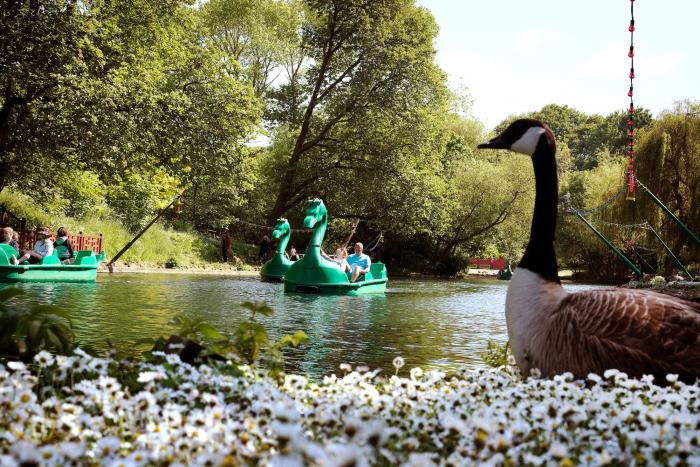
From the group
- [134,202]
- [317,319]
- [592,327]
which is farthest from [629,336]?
[134,202]

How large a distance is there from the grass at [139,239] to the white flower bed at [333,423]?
28913mm

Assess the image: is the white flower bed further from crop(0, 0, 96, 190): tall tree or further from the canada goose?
crop(0, 0, 96, 190): tall tree

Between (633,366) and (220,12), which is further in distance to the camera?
(220,12)

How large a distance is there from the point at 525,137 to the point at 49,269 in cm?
1710

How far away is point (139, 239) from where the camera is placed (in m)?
34.1

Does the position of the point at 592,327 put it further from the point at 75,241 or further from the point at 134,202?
the point at 134,202

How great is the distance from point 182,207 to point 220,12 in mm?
16866

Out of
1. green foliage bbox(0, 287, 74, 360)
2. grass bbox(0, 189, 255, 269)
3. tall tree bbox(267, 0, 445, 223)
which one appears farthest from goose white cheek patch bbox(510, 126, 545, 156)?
tall tree bbox(267, 0, 445, 223)

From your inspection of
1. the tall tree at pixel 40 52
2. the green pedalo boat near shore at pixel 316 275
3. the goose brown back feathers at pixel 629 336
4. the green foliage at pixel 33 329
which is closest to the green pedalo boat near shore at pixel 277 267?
the green pedalo boat near shore at pixel 316 275

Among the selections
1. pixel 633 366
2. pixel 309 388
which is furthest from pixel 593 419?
pixel 309 388

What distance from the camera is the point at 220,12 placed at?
5072 centimetres

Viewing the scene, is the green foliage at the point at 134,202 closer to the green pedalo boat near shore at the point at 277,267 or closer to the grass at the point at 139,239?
the grass at the point at 139,239

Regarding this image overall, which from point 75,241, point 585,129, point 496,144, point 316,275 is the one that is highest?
point 585,129

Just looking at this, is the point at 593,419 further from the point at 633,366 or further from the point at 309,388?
the point at 309,388
